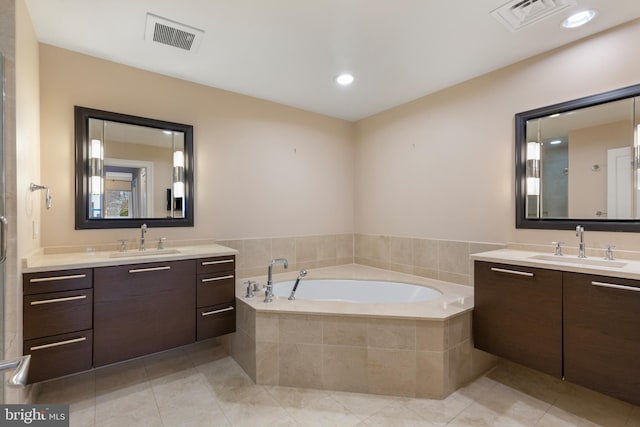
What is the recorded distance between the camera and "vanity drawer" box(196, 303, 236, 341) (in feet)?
7.57

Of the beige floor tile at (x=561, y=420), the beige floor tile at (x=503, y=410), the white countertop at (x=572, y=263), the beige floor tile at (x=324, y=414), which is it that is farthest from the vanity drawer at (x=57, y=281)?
the beige floor tile at (x=561, y=420)

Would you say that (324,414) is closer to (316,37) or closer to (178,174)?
(178,174)

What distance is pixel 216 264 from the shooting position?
238 centimetres

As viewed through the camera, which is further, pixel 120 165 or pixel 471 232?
pixel 471 232

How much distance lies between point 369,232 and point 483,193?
143 cm

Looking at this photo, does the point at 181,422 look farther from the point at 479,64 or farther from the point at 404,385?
the point at 479,64

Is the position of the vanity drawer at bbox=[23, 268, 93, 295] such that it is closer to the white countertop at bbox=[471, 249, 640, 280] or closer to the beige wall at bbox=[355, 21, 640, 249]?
the white countertop at bbox=[471, 249, 640, 280]

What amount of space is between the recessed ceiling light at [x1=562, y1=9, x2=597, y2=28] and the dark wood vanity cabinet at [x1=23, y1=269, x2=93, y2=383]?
11.2 feet

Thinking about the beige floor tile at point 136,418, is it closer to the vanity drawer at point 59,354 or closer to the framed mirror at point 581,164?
the vanity drawer at point 59,354

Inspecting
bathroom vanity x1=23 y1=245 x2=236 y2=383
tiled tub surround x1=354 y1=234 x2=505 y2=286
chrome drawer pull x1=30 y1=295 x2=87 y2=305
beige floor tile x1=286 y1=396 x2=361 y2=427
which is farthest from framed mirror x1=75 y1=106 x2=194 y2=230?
tiled tub surround x1=354 y1=234 x2=505 y2=286

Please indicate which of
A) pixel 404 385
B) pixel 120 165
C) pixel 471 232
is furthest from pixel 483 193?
pixel 120 165

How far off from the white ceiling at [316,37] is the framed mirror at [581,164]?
508mm

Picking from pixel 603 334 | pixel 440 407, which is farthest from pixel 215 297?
pixel 603 334

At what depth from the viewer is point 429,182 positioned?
311 cm
